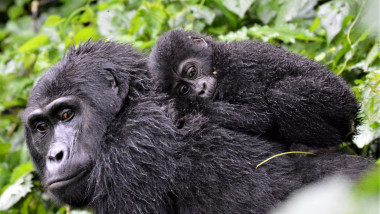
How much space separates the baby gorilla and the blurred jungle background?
0.47m

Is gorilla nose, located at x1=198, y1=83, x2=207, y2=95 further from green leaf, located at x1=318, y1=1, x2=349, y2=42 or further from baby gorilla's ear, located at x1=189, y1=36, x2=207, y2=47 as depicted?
green leaf, located at x1=318, y1=1, x2=349, y2=42

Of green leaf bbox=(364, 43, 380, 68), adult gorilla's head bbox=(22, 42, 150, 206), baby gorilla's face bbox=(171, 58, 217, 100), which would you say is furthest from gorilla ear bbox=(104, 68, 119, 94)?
green leaf bbox=(364, 43, 380, 68)

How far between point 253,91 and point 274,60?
0.29 meters

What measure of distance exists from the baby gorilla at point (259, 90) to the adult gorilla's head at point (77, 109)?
0.30 meters

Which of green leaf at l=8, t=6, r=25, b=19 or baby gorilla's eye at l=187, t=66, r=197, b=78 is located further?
green leaf at l=8, t=6, r=25, b=19

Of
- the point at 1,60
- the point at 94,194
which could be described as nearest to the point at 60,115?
the point at 94,194

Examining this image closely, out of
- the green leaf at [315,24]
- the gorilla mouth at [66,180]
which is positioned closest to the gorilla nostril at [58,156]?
the gorilla mouth at [66,180]

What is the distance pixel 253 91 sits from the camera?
3113 mm

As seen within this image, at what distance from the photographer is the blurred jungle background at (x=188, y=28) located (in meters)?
4.28

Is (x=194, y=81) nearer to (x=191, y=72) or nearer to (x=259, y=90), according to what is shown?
(x=191, y=72)

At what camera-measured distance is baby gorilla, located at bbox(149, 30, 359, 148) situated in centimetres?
295

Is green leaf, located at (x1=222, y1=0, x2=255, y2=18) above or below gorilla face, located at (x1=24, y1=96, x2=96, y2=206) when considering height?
above

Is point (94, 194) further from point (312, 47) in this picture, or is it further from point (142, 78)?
point (312, 47)

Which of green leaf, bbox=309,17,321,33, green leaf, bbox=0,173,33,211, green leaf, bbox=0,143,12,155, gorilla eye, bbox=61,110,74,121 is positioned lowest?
green leaf, bbox=0,143,12,155
